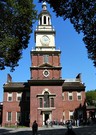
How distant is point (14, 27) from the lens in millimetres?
21094

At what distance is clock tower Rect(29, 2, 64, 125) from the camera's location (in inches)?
1901

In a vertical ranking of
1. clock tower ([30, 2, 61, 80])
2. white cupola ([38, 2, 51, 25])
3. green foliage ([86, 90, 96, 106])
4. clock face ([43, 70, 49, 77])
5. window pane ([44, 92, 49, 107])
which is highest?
white cupola ([38, 2, 51, 25])

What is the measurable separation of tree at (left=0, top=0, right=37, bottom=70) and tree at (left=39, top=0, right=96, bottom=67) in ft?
14.9

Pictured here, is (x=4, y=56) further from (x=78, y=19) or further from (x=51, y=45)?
(x=51, y=45)

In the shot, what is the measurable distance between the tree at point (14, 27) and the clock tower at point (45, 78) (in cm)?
2731

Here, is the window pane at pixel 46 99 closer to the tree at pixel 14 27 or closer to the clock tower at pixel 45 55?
the clock tower at pixel 45 55

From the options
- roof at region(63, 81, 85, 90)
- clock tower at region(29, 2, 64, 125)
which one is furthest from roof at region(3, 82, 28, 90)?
roof at region(63, 81, 85, 90)

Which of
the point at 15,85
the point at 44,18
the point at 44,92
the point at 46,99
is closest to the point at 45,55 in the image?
the point at 44,92

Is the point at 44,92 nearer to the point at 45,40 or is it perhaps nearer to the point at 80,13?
the point at 45,40

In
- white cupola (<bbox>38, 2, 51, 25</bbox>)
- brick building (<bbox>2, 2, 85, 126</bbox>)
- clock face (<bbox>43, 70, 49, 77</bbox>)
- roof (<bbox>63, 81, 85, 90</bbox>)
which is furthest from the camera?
white cupola (<bbox>38, 2, 51, 25</bbox>)

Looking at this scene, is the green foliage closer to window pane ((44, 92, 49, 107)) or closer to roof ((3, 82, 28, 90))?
roof ((3, 82, 28, 90))

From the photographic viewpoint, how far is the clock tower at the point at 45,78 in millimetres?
48281

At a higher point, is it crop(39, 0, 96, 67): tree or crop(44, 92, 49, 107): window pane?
crop(39, 0, 96, 67): tree

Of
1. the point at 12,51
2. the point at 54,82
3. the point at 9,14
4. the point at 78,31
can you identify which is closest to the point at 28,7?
the point at 9,14
